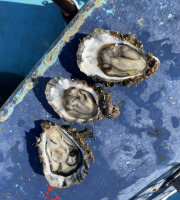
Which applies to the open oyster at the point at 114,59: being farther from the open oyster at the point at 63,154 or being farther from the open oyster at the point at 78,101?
the open oyster at the point at 63,154

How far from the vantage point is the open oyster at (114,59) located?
4.12 feet

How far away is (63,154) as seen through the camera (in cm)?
145

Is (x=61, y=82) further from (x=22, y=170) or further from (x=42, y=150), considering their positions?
(x=22, y=170)

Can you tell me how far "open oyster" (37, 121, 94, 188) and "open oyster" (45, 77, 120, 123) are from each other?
0.27ft

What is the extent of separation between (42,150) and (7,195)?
0.35 meters

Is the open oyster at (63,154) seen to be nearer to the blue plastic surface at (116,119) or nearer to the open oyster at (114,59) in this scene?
the blue plastic surface at (116,119)

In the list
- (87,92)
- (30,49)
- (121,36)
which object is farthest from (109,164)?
(30,49)

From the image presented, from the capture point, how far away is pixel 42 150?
54.0 inches

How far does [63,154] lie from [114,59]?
61 cm

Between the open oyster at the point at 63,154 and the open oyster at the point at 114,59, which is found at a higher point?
the open oyster at the point at 114,59

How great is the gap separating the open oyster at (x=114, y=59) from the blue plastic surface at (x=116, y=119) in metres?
0.04

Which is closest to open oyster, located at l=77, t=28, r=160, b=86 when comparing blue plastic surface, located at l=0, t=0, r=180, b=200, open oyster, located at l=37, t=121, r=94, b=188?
blue plastic surface, located at l=0, t=0, r=180, b=200

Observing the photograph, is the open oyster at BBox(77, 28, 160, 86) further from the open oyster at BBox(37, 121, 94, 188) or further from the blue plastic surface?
the open oyster at BBox(37, 121, 94, 188)

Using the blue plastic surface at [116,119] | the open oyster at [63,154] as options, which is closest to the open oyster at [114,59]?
the blue plastic surface at [116,119]
